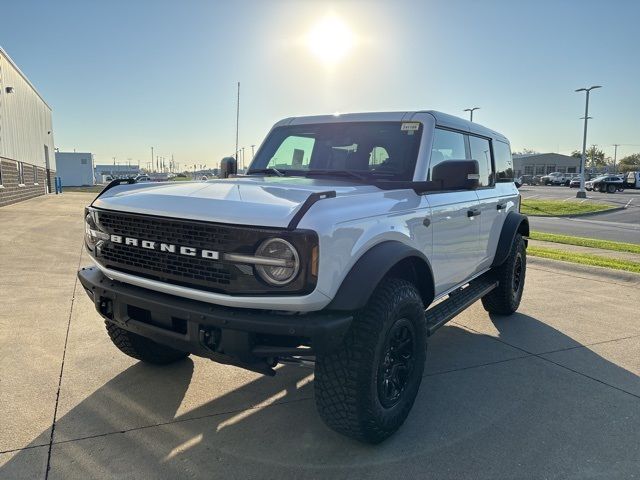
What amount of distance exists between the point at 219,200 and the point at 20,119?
80.0 ft

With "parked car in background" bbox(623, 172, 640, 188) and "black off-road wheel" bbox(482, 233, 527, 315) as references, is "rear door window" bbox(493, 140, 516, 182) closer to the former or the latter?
"black off-road wheel" bbox(482, 233, 527, 315)

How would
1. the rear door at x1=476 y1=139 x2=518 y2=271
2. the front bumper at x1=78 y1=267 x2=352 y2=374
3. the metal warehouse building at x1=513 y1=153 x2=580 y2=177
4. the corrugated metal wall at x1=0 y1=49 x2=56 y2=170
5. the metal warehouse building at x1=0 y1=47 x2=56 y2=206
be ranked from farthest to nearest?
the metal warehouse building at x1=513 y1=153 x2=580 y2=177 → the corrugated metal wall at x1=0 y1=49 x2=56 y2=170 → the metal warehouse building at x1=0 y1=47 x2=56 y2=206 → the rear door at x1=476 y1=139 x2=518 y2=271 → the front bumper at x1=78 y1=267 x2=352 y2=374

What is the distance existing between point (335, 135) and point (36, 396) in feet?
9.48

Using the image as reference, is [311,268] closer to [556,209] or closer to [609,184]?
[556,209]

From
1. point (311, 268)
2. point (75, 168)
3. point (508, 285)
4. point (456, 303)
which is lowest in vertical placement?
point (508, 285)

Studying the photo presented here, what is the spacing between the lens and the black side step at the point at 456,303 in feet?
11.3

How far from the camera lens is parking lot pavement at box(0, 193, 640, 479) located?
2.58m

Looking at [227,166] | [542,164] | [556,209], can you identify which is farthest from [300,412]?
[542,164]

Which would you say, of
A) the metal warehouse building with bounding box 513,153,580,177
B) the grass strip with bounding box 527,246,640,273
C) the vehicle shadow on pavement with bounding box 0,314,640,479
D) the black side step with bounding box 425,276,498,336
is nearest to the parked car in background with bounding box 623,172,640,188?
the metal warehouse building with bounding box 513,153,580,177

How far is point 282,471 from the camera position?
2520 millimetres

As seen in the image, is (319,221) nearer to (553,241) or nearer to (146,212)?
(146,212)

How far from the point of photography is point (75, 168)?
6312 centimetres

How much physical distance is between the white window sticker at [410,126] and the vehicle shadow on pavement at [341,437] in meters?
1.90

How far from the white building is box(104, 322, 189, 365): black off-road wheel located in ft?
219
